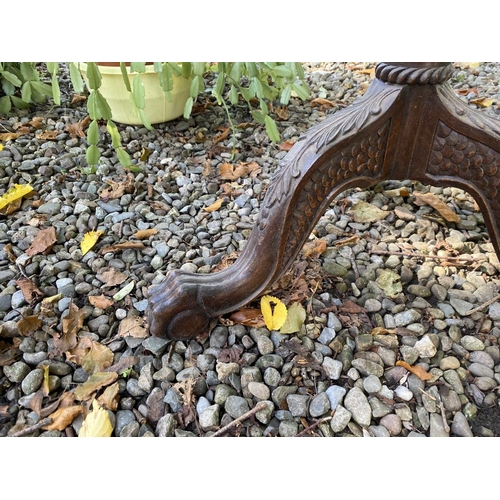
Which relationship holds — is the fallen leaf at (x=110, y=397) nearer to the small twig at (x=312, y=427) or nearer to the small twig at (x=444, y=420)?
the small twig at (x=312, y=427)

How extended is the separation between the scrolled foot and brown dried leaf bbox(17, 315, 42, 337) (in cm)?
27

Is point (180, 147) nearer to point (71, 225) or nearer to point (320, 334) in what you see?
point (71, 225)

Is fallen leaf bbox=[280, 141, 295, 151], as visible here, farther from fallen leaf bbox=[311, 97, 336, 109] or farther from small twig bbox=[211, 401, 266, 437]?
small twig bbox=[211, 401, 266, 437]

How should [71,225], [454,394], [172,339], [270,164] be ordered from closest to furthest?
[454,394]
[172,339]
[71,225]
[270,164]


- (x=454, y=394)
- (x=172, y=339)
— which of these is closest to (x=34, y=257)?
(x=172, y=339)

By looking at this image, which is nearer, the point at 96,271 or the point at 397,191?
the point at 96,271

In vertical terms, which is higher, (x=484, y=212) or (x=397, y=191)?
→ (x=484, y=212)

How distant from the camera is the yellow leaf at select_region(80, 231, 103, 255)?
1360 millimetres

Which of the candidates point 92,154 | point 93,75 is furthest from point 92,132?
point 93,75

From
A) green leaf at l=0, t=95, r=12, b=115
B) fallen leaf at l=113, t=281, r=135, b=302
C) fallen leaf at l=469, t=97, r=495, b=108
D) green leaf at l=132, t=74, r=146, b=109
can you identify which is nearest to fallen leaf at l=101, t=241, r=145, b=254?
fallen leaf at l=113, t=281, r=135, b=302

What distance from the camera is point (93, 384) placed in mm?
1009

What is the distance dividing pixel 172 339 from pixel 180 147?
95 centimetres

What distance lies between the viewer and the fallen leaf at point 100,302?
1.19m

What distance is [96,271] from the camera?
4.26ft
